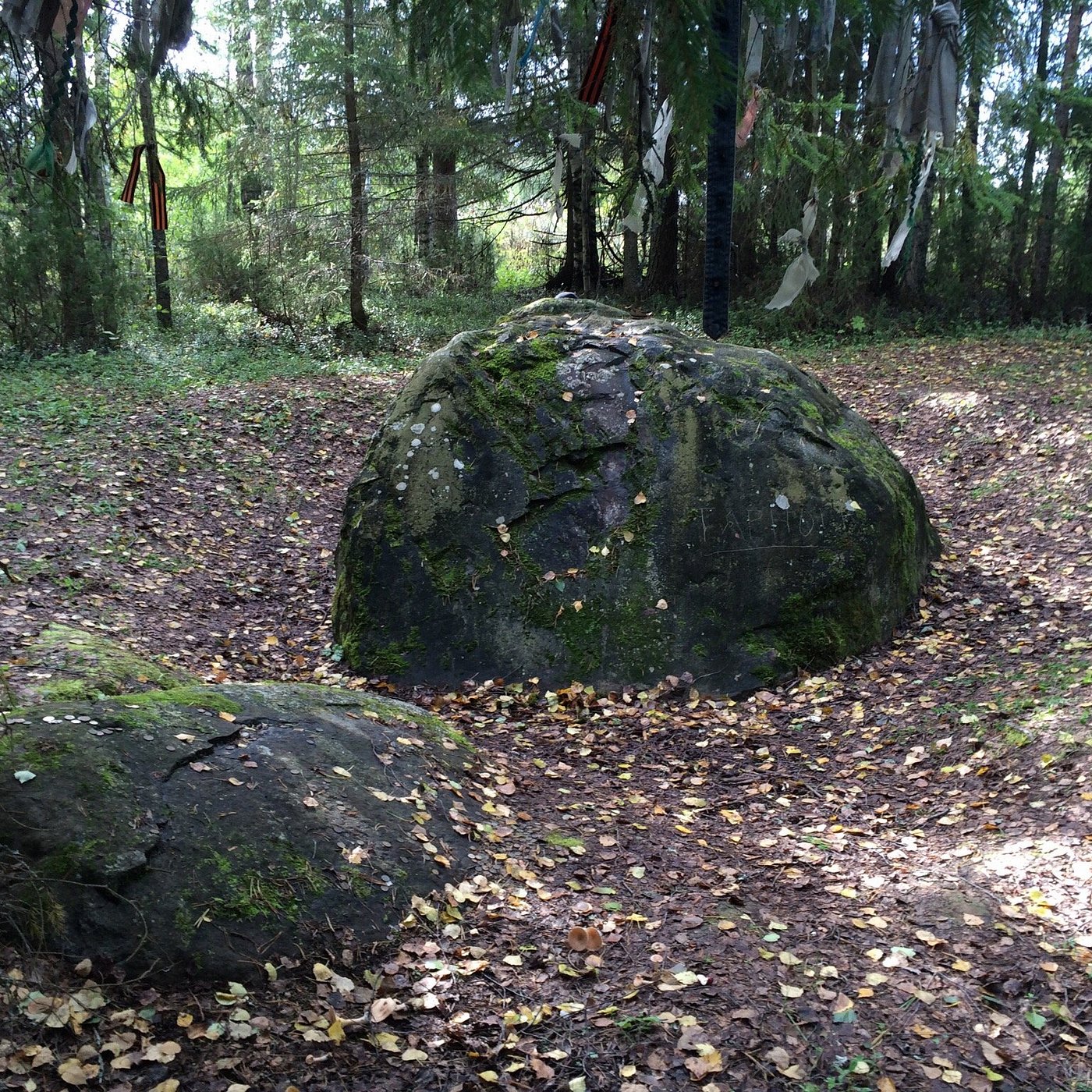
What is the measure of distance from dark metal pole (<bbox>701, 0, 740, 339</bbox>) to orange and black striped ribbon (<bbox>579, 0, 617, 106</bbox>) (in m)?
0.35

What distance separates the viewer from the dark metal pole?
2033mm

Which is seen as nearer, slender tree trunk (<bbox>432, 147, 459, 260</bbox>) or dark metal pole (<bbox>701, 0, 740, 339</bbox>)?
dark metal pole (<bbox>701, 0, 740, 339</bbox>)

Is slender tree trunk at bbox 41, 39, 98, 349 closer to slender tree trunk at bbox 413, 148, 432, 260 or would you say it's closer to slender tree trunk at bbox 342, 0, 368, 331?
slender tree trunk at bbox 342, 0, 368, 331

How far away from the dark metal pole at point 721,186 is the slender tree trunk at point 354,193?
8.03 meters

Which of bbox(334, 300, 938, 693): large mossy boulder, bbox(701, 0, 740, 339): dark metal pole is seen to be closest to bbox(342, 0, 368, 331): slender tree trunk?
bbox(701, 0, 740, 339): dark metal pole

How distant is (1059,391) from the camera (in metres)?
10.4

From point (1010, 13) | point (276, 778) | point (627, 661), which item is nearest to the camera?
point (1010, 13)

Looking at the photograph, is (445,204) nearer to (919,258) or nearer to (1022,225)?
(919,258)

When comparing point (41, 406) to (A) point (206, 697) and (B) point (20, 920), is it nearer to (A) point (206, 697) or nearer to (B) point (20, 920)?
(A) point (206, 697)

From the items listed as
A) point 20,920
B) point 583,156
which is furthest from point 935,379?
point 20,920

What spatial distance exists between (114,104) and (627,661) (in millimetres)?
14799

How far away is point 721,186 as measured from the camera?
6785mm

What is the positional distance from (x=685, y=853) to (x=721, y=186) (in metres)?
4.92

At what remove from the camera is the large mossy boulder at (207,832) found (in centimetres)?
281
